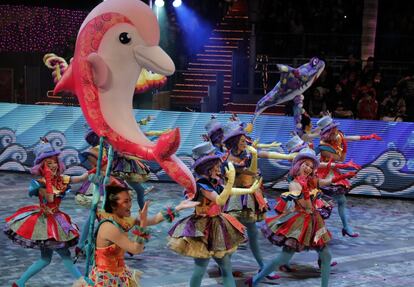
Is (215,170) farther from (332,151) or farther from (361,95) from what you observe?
(361,95)

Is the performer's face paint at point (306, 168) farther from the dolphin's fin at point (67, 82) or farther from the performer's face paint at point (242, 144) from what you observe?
the dolphin's fin at point (67, 82)

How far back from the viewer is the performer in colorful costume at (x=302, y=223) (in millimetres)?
7707

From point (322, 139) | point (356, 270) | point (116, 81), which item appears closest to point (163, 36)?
point (322, 139)

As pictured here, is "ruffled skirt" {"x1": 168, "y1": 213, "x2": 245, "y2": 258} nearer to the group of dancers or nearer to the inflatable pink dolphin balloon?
the group of dancers

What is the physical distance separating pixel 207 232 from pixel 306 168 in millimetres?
1401

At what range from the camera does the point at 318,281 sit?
335 inches

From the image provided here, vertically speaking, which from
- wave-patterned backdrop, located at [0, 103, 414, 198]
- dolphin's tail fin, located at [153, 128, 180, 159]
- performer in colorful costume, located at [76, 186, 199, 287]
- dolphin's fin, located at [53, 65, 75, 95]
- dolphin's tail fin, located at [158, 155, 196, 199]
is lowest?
wave-patterned backdrop, located at [0, 103, 414, 198]

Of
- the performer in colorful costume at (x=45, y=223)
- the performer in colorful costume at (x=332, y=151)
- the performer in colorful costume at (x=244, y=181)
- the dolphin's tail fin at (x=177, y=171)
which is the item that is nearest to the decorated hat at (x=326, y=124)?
the performer in colorful costume at (x=332, y=151)

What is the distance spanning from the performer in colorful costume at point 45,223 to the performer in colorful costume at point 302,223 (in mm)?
→ 2178

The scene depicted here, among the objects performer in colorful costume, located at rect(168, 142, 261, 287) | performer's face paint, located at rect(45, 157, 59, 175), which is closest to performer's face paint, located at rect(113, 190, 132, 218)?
performer in colorful costume, located at rect(168, 142, 261, 287)

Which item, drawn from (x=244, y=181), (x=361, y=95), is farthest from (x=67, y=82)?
(x=361, y=95)

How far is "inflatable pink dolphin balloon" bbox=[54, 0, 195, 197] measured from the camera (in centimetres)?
555

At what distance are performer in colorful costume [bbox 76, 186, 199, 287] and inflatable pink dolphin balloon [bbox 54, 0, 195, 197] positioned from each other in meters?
0.38

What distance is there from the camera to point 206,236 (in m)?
7.14
